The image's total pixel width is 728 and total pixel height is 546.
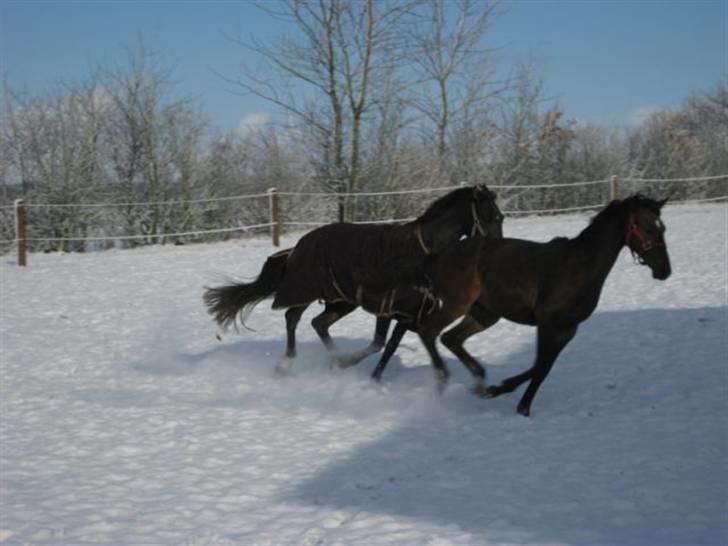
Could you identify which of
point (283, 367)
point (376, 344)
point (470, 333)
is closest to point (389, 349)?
point (376, 344)

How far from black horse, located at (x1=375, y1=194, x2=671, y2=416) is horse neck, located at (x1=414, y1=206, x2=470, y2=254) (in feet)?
1.63

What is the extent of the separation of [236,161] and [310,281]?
60.0ft

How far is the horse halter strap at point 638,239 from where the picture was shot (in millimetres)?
4855

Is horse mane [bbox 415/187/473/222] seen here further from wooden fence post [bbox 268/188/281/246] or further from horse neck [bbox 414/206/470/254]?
wooden fence post [bbox 268/188/281/246]

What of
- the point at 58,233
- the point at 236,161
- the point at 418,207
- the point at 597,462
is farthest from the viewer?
the point at 236,161

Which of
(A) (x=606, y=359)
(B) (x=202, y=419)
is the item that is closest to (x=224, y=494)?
(B) (x=202, y=419)

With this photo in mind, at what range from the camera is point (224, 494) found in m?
3.74

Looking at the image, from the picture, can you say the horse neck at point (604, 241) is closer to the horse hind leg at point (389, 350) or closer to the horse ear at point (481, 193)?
the horse ear at point (481, 193)

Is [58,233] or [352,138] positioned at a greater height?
[352,138]

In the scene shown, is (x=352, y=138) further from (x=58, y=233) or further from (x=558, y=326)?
(x=558, y=326)

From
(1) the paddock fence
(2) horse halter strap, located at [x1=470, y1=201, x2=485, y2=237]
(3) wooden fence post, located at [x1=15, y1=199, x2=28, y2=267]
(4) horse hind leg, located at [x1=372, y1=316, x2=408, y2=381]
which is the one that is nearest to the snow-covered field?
(4) horse hind leg, located at [x1=372, y1=316, x2=408, y2=381]

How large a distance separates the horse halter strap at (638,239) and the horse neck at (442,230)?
1.32m

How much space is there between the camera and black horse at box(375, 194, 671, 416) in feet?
16.0

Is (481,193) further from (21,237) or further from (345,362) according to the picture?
(21,237)
